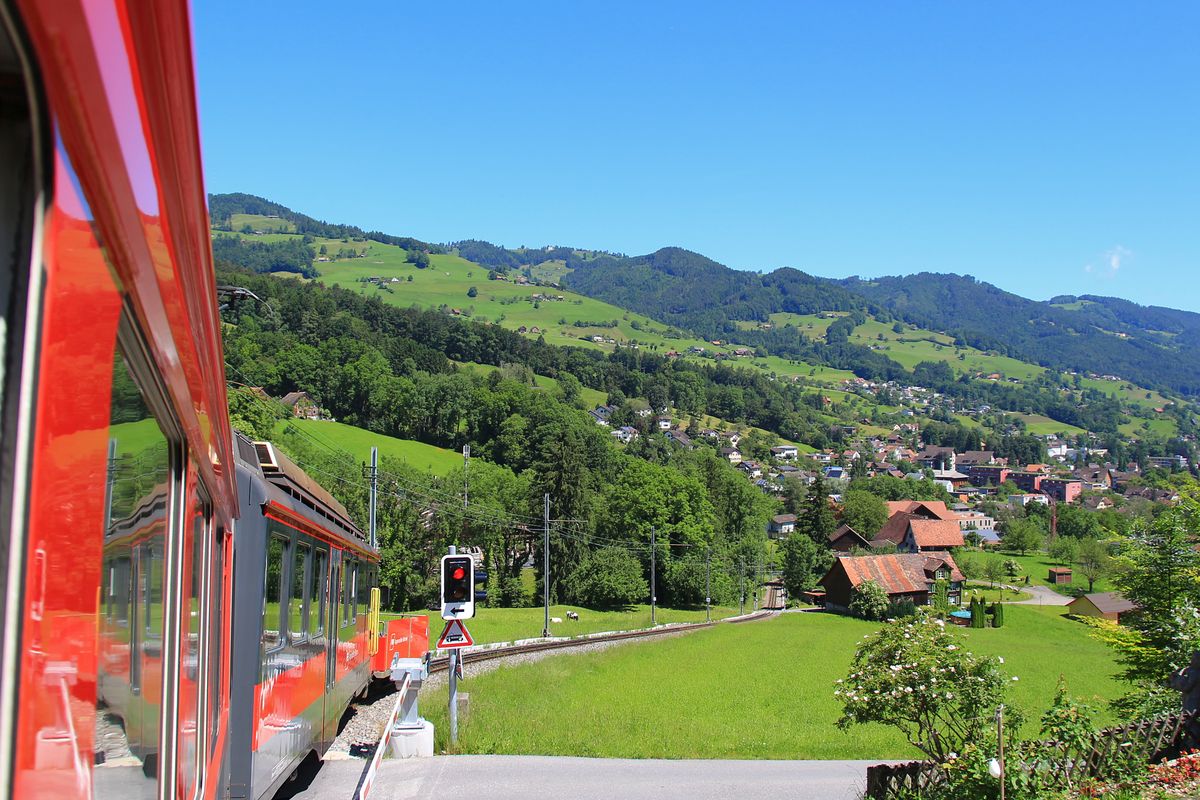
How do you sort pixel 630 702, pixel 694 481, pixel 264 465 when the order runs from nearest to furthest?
pixel 264 465 → pixel 630 702 → pixel 694 481

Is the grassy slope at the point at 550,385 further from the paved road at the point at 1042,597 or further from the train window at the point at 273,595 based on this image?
the train window at the point at 273,595

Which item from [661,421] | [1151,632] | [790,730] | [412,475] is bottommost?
[790,730]

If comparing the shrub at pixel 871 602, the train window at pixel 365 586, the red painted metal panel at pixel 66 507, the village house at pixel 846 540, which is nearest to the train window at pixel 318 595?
the train window at pixel 365 586

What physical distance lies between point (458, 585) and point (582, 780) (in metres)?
3.04

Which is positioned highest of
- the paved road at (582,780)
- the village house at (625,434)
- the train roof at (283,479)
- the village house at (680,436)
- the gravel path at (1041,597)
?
the village house at (680,436)

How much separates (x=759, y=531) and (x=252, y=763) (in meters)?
91.1

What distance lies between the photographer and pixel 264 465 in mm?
8305

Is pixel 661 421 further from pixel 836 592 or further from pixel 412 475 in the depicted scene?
pixel 412 475

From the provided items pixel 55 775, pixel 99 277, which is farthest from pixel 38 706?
pixel 99 277

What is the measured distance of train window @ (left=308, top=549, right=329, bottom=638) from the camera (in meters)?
9.70

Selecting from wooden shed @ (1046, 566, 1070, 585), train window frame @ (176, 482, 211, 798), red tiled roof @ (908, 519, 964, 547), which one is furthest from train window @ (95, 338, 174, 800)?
wooden shed @ (1046, 566, 1070, 585)

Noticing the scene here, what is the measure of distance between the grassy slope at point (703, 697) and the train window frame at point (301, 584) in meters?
6.69

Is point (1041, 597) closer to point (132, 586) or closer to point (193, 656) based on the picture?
point (193, 656)

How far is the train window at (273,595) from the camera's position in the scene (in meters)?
7.27
